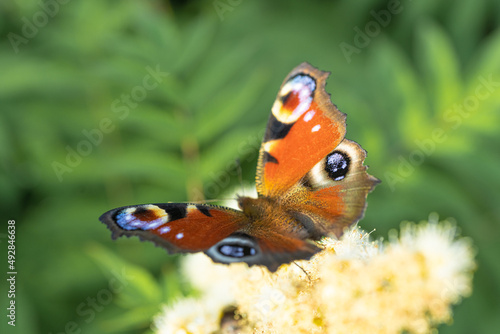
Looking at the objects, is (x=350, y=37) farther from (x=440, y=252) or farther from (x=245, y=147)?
(x=440, y=252)

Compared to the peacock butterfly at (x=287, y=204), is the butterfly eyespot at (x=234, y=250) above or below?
below
